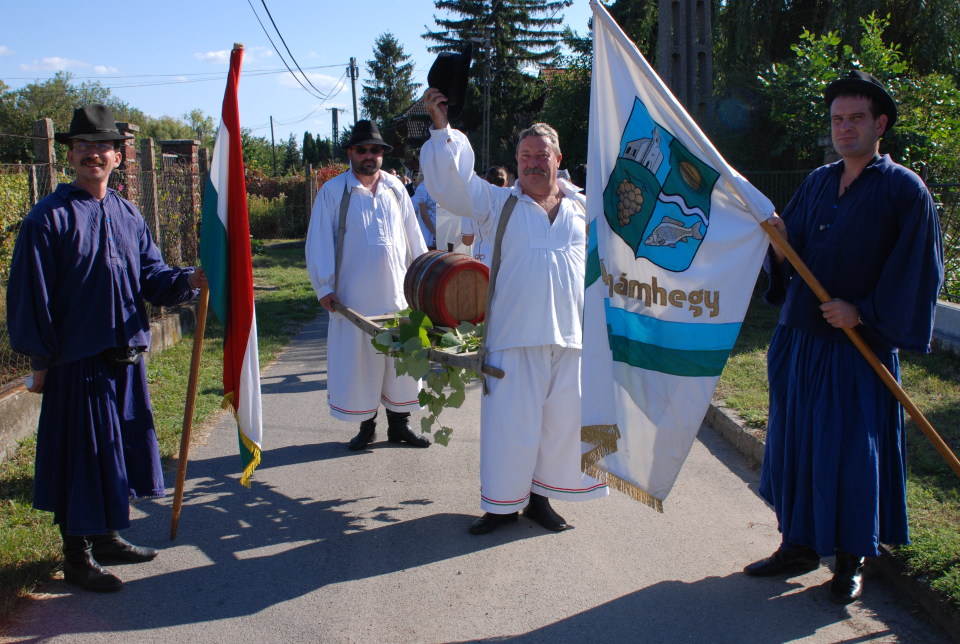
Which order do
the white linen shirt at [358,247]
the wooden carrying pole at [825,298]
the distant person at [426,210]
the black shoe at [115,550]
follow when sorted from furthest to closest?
the distant person at [426,210] < the white linen shirt at [358,247] < the black shoe at [115,550] < the wooden carrying pole at [825,298]

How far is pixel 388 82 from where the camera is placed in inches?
2766

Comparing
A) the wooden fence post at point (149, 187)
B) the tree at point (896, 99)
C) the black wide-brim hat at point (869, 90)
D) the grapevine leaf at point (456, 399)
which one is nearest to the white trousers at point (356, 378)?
the grapevine leaf at point (456, 399)

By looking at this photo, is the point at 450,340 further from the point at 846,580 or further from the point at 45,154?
the point at 45,154

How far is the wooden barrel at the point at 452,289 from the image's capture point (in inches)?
165

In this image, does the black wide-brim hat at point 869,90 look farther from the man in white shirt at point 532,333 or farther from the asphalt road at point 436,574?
the asphalt road at point 436,574

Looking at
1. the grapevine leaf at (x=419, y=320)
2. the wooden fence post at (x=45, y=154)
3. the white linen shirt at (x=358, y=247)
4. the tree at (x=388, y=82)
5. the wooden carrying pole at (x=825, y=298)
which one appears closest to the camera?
the wooden carrying pole at (x=825, y=298)

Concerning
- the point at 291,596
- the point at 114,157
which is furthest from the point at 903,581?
the point at 114,157

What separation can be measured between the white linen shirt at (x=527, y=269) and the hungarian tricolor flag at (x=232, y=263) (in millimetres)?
981

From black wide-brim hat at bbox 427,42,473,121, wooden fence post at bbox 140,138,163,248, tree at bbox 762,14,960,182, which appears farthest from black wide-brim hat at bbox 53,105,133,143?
tree at bbox 762,14,960,182

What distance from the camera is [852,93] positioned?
10.4 ft

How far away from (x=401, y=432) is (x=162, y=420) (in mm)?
1894

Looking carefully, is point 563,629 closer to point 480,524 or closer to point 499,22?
point 480,524

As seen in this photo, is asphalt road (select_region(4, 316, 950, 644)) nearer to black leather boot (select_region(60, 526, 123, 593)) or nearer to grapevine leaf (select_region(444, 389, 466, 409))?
black leather boot (select_region(60, 526, 123, 593))

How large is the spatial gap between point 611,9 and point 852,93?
95.5 ft
